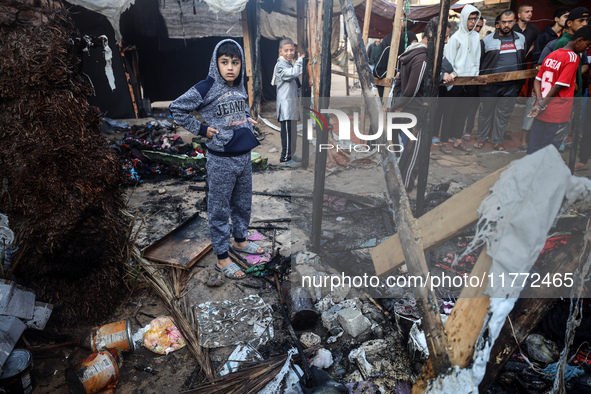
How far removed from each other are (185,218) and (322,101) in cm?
267

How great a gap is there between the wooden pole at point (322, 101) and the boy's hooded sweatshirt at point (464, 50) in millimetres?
4684

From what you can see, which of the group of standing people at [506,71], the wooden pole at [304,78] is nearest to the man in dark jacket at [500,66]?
the group of standing people at [506,71]

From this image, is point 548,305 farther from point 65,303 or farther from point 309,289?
point 65,303

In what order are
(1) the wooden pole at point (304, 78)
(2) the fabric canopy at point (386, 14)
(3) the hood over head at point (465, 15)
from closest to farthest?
1. (1) the wooden pole at point (304, 78)
2. (3) the hood over head at point (465, 15)
3. (2) the fabric canopy at point (386, 14)

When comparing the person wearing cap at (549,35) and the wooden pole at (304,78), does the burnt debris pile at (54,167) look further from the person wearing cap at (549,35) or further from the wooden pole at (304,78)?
the person wearing cap at (549,35)

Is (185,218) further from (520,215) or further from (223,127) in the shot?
(520,215)

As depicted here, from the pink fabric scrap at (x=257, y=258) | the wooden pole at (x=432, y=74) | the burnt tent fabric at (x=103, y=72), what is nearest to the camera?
the wooden pole at (x=432, y=74)

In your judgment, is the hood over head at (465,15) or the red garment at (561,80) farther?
the hood over head at (465,15)

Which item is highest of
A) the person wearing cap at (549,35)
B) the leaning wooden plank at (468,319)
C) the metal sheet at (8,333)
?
the person wearing cap at (549,35)

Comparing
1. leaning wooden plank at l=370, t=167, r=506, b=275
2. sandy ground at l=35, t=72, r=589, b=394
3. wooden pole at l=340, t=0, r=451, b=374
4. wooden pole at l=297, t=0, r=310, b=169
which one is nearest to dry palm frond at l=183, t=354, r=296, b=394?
sandy ground at l=35, t=72, r=589, b=394

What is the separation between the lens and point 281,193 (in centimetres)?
569

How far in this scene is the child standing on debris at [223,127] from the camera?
3.11 metres

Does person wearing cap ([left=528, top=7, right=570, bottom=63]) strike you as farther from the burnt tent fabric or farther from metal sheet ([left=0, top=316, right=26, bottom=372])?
the burnt tent fabric

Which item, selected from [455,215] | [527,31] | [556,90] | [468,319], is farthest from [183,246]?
[527,31]
